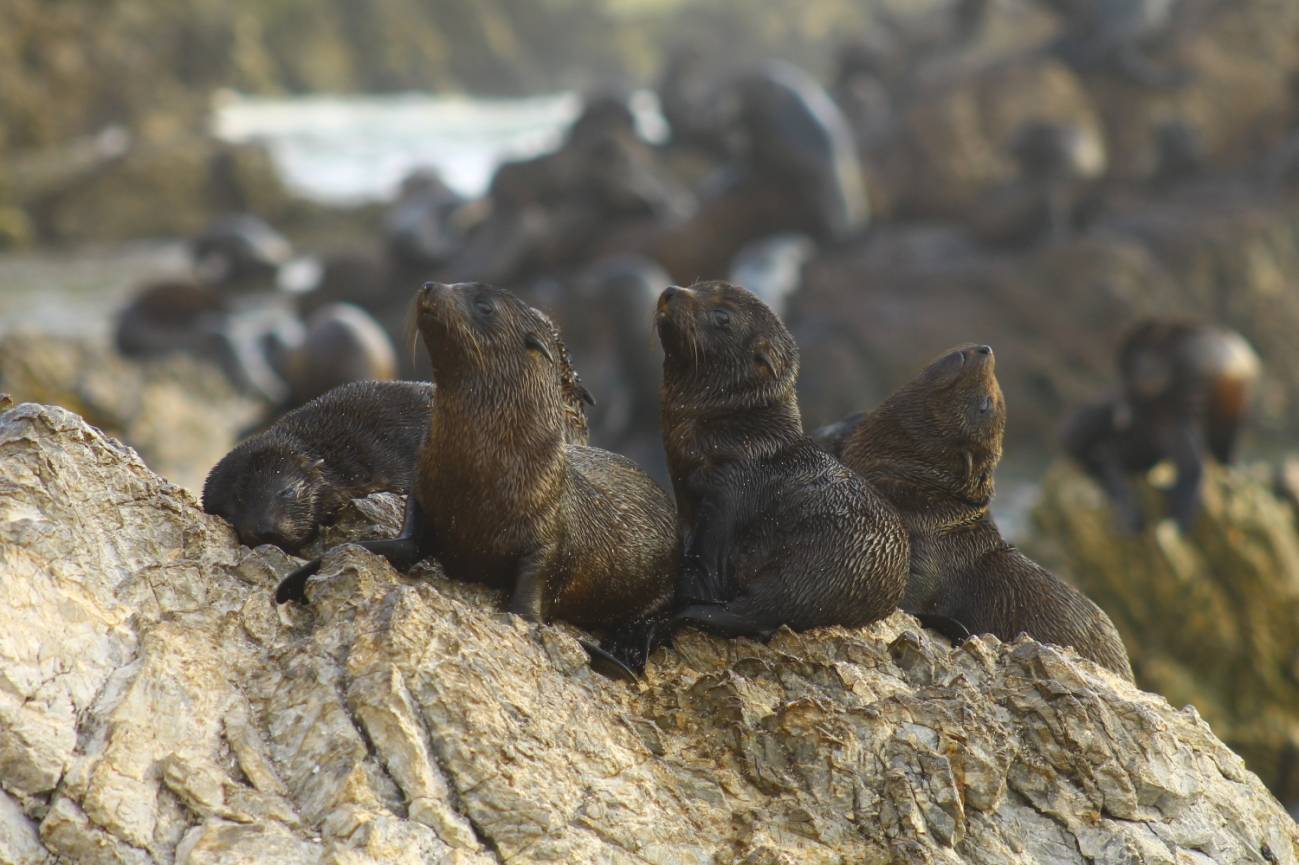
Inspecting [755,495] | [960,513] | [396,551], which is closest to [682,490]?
[755,495]

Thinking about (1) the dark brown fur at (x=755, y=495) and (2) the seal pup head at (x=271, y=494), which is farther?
(1) the dark brown fur at (x=755, y=495)

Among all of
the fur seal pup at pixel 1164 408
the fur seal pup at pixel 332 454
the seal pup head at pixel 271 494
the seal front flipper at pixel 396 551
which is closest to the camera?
the seal front flipper at pixel 396 551

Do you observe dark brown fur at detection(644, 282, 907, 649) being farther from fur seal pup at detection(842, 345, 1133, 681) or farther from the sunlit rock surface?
the sunlit rock surface

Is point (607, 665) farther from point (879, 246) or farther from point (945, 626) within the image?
point (879, 246)

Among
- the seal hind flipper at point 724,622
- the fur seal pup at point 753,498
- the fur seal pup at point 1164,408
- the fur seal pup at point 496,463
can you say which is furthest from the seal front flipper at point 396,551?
the fur seal pup at point 1164,408

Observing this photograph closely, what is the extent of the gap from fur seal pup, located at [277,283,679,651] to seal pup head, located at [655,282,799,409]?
31.6 inches

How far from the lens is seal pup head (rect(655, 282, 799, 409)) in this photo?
5.19 meters

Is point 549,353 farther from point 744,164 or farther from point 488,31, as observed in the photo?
point 488,31

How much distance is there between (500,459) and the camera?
14.0 ft

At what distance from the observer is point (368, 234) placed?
3150cm

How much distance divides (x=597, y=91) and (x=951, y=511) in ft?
79.6

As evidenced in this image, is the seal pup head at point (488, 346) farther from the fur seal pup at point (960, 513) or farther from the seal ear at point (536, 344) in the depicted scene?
the fur seal pup at point (960, 513)

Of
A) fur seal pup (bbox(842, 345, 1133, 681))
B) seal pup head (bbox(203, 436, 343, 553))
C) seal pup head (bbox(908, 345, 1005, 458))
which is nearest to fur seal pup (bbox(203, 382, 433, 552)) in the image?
seal pup head (bbox(203, 436, 343, 553))

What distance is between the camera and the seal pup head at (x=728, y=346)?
5191mm
